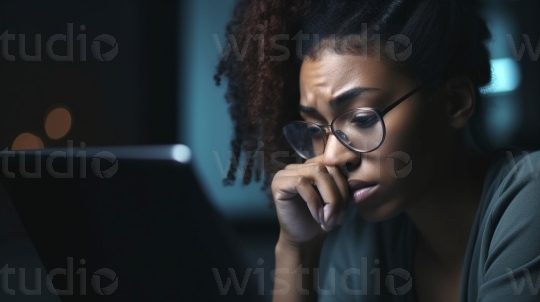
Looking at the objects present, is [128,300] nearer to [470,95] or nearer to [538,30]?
[470,95]

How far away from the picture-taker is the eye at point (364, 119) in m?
1.03

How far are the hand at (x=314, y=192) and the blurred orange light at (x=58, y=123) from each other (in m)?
1.19

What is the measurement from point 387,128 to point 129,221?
578 millimetres

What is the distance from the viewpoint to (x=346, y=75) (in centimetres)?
105

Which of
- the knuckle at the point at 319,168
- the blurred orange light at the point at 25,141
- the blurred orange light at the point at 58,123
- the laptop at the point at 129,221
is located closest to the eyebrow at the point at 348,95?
the knuckle at the point at 319,168

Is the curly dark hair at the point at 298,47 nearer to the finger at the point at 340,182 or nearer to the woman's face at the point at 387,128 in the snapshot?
the woman's face at the point at 387,128

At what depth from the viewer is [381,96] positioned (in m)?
1.04

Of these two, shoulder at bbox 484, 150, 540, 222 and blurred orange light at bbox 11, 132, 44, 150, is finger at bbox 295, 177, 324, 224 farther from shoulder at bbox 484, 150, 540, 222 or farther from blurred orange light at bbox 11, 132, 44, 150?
blurred orange light at bbox 11, 132, 44, 150

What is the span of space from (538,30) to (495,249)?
67.3 inches

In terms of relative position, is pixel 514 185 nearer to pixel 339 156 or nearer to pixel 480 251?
pixel 480 251

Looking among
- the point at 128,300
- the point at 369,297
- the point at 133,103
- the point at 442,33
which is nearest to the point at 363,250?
the point at 369,297

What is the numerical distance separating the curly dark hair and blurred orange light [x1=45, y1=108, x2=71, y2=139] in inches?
32.6

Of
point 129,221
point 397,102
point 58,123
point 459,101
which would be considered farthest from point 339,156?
point 58,123

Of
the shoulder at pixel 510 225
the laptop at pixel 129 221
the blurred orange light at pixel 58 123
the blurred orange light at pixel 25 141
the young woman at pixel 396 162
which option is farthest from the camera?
the blurred orange light at pixel 58 123
